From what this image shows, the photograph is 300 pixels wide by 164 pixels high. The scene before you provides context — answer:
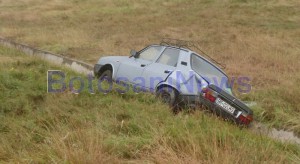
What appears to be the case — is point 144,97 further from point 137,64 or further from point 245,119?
point 245,119

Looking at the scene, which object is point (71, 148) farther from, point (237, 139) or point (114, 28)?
point (114, 28)

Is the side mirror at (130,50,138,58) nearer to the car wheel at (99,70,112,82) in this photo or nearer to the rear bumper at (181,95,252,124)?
the car wheel at (99,70,112,82)

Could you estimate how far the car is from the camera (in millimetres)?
6830

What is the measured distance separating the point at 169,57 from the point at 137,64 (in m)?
0.88

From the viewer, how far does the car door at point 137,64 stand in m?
8.23

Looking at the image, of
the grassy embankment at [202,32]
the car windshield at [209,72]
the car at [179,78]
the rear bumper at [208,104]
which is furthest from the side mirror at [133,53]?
the grassy embankment at [202,32]

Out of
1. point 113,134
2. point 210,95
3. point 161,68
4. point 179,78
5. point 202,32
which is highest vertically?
point 202,32

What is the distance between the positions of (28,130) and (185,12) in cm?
2267

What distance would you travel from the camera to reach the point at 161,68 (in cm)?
777

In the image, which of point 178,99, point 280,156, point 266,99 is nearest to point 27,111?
point 178,99

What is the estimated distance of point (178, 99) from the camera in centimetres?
715

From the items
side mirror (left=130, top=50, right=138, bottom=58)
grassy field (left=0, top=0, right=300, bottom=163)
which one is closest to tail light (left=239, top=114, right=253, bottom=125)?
grassy field (left=0, top=0, right=300, bottom=163)

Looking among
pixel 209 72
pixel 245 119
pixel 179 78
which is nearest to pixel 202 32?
pixel 209 72

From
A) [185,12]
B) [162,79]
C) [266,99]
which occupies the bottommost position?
[266,99]
